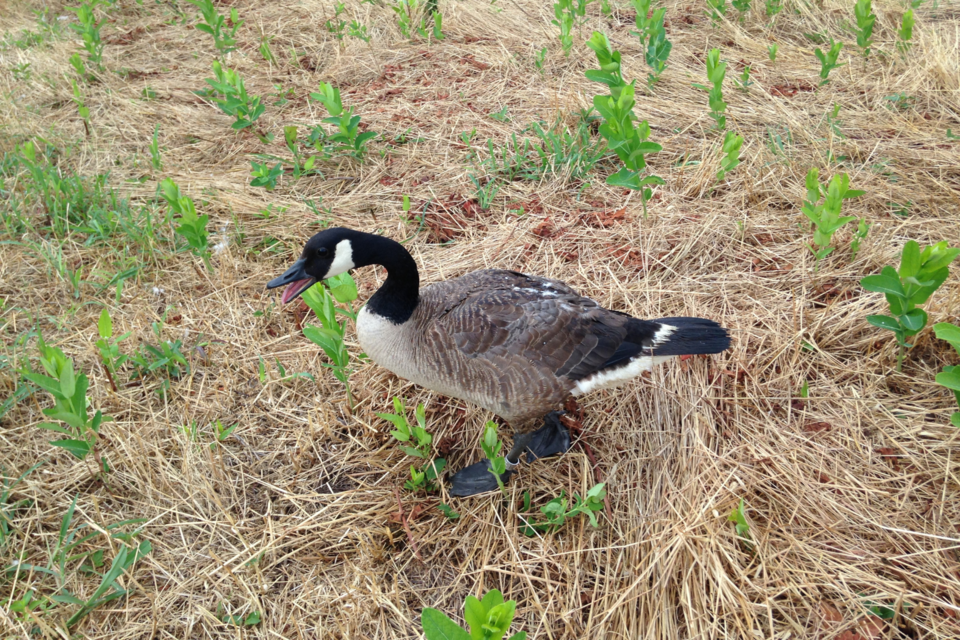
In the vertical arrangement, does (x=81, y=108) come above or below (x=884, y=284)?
above

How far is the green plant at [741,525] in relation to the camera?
6.86ft

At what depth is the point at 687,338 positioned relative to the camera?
2.59 m

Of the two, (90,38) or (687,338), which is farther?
(90,38)

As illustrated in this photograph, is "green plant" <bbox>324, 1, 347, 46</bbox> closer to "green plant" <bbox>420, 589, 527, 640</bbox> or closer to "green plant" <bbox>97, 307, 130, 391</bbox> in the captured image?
"green plant" <bbox>97, 307, 130, 391</bbox>

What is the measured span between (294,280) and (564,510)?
5.26 feet

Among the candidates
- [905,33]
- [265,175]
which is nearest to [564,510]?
[265,175]

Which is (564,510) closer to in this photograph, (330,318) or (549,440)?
(549,440)

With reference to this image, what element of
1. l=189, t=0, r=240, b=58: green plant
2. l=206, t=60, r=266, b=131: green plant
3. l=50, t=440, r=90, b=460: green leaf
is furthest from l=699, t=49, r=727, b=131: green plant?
l=189, t=0, r=240, b=58: green plant

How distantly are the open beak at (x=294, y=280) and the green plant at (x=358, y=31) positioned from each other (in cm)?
445

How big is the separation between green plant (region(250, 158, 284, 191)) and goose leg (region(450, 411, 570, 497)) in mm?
2777

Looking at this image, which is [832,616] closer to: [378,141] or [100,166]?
[378,141]

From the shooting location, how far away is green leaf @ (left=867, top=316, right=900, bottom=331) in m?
2.49

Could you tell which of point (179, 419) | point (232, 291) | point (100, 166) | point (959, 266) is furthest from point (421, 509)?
point (100, 166)

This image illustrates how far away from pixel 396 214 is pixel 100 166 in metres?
2.61
